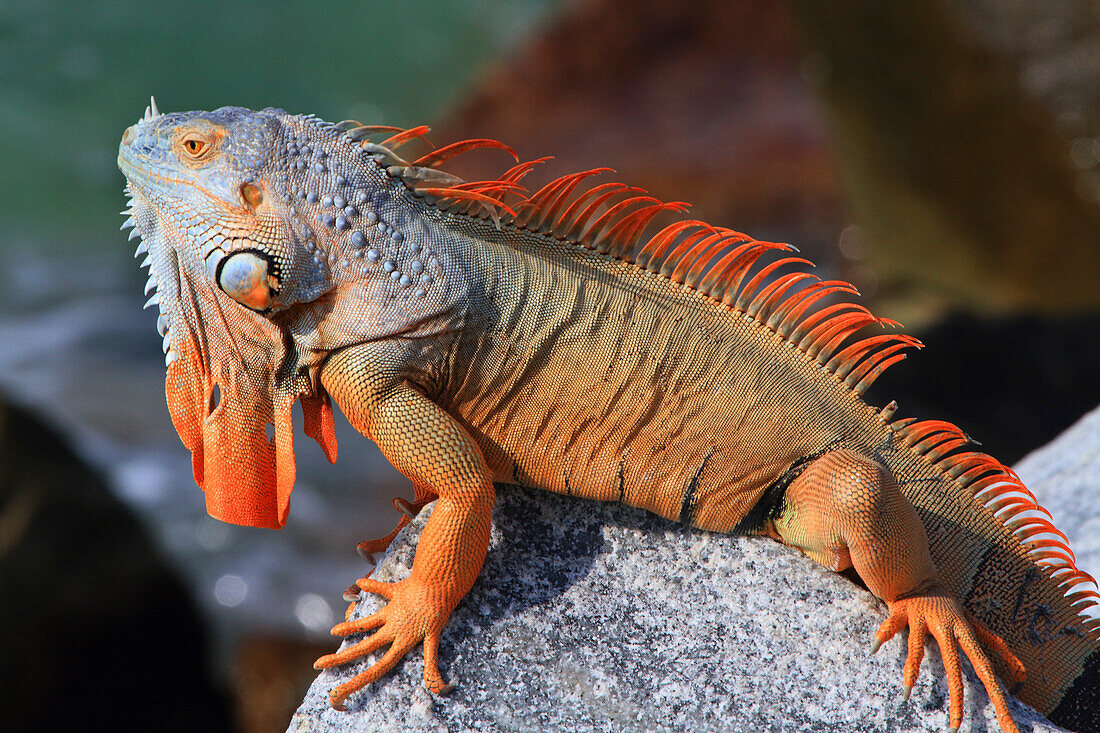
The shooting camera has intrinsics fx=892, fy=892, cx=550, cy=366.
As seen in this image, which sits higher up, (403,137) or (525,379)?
(403,137)

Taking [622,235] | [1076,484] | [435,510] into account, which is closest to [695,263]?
[622,235]

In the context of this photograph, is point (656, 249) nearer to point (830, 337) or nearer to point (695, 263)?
point (695, 263)

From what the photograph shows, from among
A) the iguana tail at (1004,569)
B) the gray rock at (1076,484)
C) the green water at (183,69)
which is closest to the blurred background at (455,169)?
the green water at (183,69)

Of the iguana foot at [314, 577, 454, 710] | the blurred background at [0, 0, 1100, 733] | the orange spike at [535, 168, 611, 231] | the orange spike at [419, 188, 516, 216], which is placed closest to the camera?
the iguana foot at [314, 577, 454, 710]

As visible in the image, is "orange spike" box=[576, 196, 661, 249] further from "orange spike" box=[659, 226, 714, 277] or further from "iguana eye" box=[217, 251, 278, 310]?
"iguana eye" box=[217, 251, 278, 310]

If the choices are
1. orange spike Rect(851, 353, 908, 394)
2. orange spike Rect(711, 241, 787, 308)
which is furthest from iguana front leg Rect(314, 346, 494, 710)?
orange spike Rect(851, 353, 908, 394)

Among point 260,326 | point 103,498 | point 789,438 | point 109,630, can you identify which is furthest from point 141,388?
point 789,438

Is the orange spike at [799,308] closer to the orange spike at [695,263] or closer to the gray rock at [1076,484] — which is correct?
A: the orange spike at [695,263]
